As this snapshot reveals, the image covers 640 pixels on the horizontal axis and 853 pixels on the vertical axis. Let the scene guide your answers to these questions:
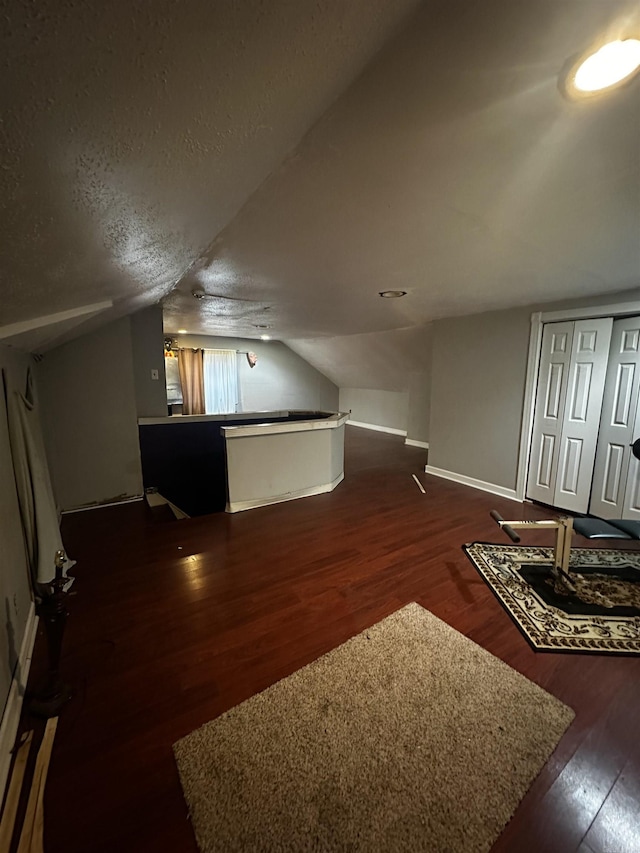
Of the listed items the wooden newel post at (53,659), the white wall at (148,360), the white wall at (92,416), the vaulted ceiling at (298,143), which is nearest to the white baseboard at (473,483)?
the vaulted ceiling at (298,143)

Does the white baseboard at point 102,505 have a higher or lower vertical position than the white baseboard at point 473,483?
lower

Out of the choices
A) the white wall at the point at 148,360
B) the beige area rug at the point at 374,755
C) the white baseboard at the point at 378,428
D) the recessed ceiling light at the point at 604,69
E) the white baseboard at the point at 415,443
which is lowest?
the beige area rug at the point at 374,755

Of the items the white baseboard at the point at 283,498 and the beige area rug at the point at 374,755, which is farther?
the white baseboard at the point at 283,498

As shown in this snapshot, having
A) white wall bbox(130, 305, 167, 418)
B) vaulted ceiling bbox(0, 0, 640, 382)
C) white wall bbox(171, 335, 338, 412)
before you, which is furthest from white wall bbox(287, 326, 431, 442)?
white wall bbox(130, 305, 167, 418)

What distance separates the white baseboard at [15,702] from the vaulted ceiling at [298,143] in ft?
4.91

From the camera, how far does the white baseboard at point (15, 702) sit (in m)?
1.16

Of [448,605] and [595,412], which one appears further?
[595,412]

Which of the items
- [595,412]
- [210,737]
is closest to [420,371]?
[595,412]

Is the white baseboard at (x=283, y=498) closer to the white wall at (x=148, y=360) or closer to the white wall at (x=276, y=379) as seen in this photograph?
the white wall at (x=148, y=360)

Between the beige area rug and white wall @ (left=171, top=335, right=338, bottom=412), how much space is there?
22.2 feet

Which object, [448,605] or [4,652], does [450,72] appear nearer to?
[448,605]

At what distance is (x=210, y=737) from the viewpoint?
4.18ft

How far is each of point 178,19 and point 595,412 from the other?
380 cm

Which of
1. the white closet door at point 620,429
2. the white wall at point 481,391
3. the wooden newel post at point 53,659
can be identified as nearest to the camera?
the wooden newel post at point 53,659
